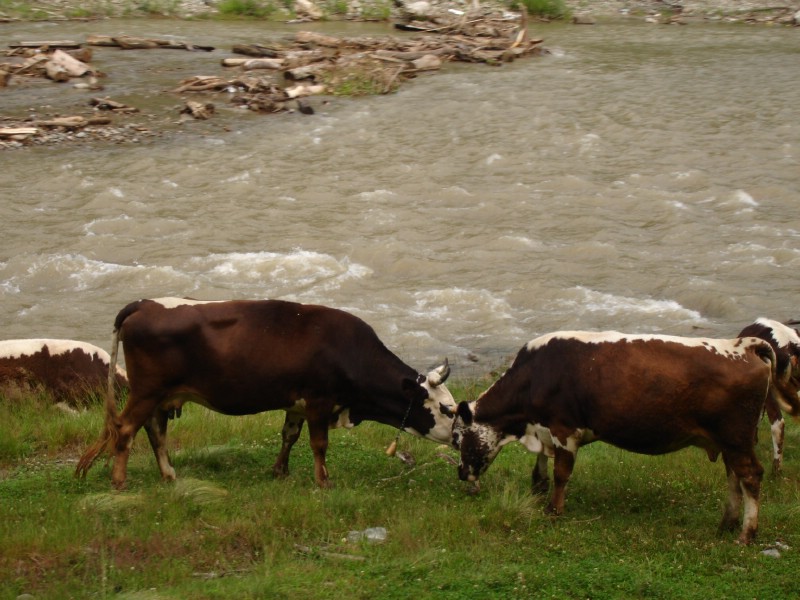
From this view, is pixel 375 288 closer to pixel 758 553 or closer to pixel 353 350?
pixel 353 350

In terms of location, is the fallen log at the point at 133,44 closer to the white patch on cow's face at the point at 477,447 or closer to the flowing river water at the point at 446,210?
the flowing river water at the point at 446,210

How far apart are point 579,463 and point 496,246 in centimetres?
992

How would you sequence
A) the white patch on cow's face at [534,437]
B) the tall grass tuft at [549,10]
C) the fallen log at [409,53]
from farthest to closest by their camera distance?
1. the tall grass tuft at [549,10]
2. the fallen log at [409,53]
3. the white patch on cow's face at [534,437]

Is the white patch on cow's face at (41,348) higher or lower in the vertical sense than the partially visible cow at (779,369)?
lower

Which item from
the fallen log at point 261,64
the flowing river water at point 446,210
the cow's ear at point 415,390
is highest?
the cow's ear at point 415,390

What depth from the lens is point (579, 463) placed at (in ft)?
35.2

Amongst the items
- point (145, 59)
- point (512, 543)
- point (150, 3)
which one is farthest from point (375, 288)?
point (150, 3)

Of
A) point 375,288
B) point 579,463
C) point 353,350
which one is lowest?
point 375,288

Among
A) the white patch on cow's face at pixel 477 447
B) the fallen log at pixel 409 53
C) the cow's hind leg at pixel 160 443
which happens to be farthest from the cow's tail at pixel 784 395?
the fallen log at pixel 409 53

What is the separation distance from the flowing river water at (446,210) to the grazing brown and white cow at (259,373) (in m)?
4.96

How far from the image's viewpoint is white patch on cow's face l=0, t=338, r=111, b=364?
12.6 m

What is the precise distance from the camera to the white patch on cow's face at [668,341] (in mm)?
8766

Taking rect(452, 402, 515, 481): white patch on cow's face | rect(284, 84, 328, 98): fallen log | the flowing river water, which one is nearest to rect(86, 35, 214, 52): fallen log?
the flowing river water

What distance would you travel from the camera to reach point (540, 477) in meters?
9.69
